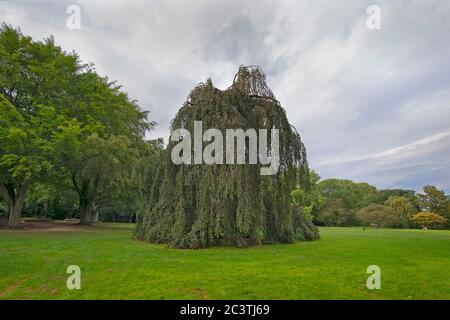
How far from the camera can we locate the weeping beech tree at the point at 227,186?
891 centimetres

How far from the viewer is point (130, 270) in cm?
559

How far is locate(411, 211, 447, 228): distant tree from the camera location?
3381 cm

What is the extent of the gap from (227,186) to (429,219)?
36.5 m

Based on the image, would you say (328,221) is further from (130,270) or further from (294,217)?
(130,270)

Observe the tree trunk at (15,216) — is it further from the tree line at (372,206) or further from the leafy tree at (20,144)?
the tree line at (372,206)

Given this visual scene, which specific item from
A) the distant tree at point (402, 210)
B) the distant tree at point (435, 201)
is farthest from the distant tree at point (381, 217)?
the distant tree at point (435, 201)

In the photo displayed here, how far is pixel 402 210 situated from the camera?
37062mm

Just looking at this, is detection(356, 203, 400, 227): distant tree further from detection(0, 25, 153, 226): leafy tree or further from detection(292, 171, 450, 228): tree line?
detection(0, 25, 153, 226): leafy tree

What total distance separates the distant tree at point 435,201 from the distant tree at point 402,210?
185 centimetres

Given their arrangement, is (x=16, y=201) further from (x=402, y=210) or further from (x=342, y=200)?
(x=342, y=200)

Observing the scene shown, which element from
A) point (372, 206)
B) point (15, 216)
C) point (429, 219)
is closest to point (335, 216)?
point (372, 206)

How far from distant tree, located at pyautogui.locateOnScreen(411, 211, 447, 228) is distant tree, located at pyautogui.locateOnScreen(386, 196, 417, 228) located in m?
1.18
